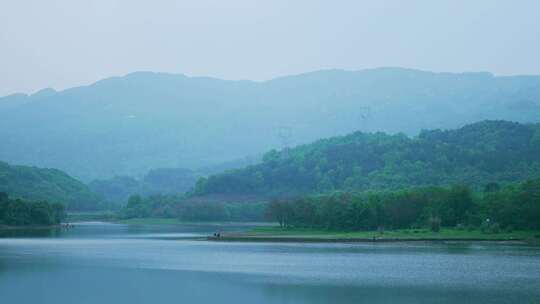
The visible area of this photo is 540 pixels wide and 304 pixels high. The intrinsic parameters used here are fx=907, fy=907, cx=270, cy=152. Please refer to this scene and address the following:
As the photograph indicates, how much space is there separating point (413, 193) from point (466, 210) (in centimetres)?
1024

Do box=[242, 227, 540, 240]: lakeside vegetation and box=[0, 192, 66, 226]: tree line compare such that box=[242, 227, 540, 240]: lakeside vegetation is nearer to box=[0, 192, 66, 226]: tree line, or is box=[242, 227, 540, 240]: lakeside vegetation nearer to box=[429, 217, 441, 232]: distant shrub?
box=[429, 217, 441, 232]: distant shrub

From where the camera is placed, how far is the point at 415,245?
83812 millimetres

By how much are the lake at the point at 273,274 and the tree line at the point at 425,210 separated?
11201 millimetres

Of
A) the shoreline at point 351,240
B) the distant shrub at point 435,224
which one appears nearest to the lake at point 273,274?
the shoreline at point 351,240

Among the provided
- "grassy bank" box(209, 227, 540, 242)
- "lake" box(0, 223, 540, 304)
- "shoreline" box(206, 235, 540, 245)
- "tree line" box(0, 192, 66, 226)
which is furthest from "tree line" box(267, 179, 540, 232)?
"tree line" box(0, 192, 66, 226)

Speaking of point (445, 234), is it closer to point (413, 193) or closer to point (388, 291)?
point (413, 193)

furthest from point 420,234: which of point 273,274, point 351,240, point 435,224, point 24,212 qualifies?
point 24,212

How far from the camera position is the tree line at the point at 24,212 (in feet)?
454

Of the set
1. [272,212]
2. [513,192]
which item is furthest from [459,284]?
[272,212]

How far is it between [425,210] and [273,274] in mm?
50882

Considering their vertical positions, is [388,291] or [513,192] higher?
[513,192]

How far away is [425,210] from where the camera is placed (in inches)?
4119

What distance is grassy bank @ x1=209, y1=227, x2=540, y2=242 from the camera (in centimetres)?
8891

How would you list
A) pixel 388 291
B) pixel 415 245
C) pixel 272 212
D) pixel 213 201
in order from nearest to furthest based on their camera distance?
1. pixel 388 291
2. pixel 415 245
3. pixel 272 212
4. pixel 213 201
